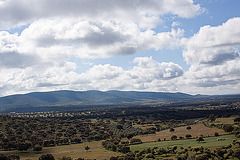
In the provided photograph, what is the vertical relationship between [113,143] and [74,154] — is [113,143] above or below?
above

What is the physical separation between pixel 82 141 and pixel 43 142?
20049 millimetres

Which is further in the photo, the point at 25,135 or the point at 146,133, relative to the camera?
the point at 146,133

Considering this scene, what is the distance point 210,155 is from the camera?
170 ft

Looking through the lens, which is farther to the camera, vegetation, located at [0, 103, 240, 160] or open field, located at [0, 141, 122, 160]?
open field, located at [0, 141, 122, 160]

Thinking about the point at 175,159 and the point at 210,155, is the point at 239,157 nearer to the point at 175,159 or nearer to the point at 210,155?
the point at 210,155

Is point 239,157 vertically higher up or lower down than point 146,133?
higher up

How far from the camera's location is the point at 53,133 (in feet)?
404

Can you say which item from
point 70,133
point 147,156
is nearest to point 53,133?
point 70,133

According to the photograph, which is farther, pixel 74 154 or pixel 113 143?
pixel 113 143

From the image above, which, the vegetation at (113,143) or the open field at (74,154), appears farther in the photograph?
the open field at (74,154)

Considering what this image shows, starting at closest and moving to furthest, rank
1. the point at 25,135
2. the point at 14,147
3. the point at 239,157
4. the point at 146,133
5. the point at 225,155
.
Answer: the point at 239,157, the point at 225,155, the point at 14,147, the point at 25,135, the point at 146,133

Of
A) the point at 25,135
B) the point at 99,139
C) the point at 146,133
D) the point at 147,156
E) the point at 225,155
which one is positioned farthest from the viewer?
the point at 146,133

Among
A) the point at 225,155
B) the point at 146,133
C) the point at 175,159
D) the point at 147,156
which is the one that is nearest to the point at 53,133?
the point at 146,133

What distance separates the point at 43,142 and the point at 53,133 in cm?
2260
